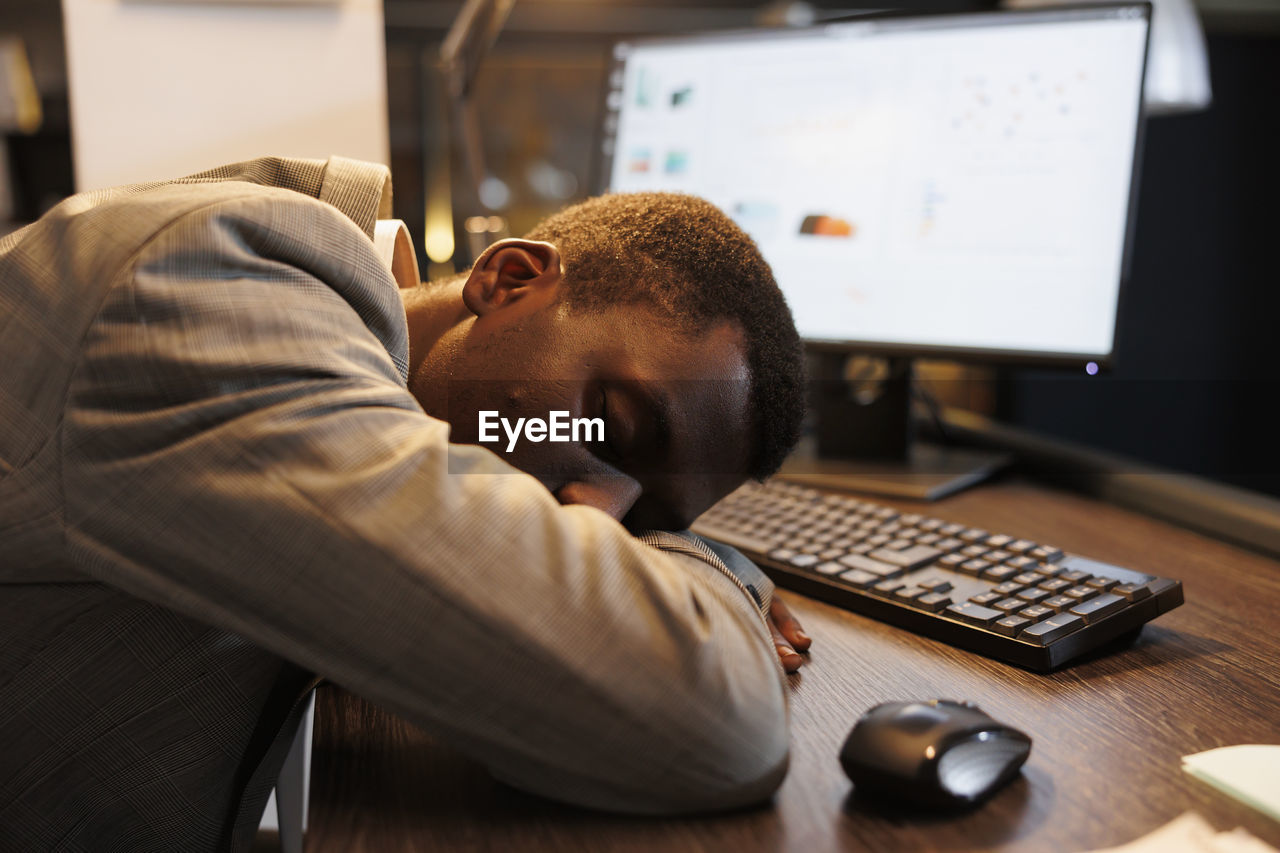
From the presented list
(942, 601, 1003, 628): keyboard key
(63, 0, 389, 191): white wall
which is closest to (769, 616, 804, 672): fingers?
(942, 601, 1003, 628): keyboard key

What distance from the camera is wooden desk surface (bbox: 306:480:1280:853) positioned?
0.41 metres

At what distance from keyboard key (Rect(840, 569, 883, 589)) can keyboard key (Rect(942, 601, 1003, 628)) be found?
64 millimetres

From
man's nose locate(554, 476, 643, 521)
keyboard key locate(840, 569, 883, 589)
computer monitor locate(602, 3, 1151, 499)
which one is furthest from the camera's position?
computer monitor locate(602, 3, 1151, 499)

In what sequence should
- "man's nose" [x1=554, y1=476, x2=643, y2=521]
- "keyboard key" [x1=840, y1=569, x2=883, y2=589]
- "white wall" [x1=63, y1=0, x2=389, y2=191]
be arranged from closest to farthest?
"man's nose" [x1=554, y1=476, x2=643, y2=521], "keyboard key" [x1=840, y1=569, x2=883, y2=589], "white wall" [x1=63, y1=0, x2=389, y2=191]

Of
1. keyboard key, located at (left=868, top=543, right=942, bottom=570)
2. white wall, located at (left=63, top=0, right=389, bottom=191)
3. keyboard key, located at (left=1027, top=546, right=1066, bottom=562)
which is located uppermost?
white wall, located at (left=63, top=0, right=389, bottom=191)

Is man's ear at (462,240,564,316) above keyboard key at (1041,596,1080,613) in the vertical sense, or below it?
above

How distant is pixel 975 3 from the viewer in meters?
1.63

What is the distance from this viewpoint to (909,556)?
72cm

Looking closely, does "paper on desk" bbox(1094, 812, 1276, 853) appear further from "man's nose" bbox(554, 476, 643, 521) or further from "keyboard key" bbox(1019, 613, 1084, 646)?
"man's nose" bbox(554, 476, 643, 521)

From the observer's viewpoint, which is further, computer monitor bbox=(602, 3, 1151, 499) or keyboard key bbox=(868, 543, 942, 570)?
computer monitor bbox=(602, 3, 1151, 499)

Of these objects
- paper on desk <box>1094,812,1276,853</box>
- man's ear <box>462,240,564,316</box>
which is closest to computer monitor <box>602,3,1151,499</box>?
man's ear <box>462,240,564,316</box>

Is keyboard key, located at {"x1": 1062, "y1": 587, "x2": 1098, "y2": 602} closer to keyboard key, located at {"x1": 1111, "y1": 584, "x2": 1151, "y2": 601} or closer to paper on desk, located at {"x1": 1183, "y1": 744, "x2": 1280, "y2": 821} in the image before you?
keyboard key, located at {"x1": 1111, "y1": 584, "x2": 1151, "y2": 601}

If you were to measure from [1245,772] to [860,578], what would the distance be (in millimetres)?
271

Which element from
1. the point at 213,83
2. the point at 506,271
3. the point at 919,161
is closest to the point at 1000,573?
the point at 506,271
